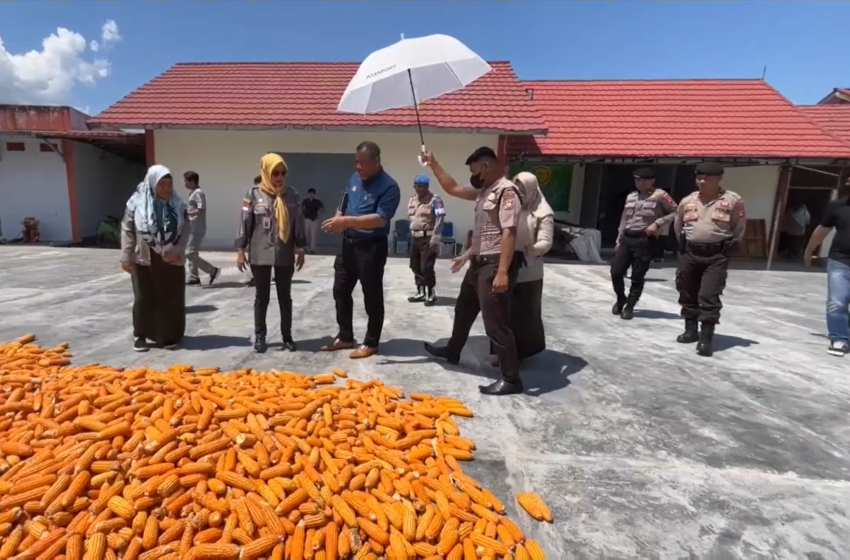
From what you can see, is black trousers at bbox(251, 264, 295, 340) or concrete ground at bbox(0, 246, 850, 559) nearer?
concrete ground at bbox(0, 246, 850, 559)

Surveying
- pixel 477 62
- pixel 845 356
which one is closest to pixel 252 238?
pixel 477 62

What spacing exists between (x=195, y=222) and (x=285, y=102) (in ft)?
24.8

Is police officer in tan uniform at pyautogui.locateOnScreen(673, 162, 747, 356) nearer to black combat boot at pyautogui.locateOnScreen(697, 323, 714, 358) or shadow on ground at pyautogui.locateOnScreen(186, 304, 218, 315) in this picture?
black combat boot at pyautogui.locateOnScreen(697, 323, 714, 358)

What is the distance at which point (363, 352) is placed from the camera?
4.68 m

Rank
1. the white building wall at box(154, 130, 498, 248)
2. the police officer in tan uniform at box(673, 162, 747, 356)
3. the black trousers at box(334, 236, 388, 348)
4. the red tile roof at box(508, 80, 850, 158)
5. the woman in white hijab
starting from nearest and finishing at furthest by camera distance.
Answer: the woman in white hijab < the black trousers at box(334, 236, 388, 348) < the police officer in tan uniform at box(673, 162, 747, 356) < the white building wall at box(154, 130, 498, 248) < the red tile roof at box(508, 80, 850, 158)

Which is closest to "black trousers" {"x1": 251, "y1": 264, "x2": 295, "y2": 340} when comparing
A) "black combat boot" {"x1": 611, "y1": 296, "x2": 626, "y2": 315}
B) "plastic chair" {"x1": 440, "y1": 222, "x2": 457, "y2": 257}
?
"black combat boot" {"x1": 611, "y1": 296, "x2": 626, "y2": 315}

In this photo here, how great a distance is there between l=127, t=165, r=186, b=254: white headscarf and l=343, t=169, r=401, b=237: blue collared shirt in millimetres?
1755

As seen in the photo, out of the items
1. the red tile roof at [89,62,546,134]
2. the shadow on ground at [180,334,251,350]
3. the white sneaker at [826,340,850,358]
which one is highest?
the red tile roof at [89,62,546,134]

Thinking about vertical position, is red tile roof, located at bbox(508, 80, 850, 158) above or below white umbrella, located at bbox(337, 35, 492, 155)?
above

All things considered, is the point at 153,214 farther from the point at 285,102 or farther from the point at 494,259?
the point at 285,102

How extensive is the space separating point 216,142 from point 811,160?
56.2 ft

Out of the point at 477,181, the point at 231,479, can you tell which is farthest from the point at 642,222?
the point at 231,479

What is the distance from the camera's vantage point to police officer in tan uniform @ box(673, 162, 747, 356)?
4.96m

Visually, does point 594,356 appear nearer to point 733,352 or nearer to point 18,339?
point 733,352
